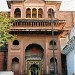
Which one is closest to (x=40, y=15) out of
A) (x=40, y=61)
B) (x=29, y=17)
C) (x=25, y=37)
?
(x=29, y=17)

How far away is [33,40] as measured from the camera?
34.3 metres

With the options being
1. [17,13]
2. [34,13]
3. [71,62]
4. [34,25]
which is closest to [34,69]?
[34,25]

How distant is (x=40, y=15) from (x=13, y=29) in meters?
4.71

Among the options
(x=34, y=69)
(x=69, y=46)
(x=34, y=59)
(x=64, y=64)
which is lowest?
(x=34, y=69)

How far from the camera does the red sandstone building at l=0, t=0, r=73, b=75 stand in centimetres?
3353

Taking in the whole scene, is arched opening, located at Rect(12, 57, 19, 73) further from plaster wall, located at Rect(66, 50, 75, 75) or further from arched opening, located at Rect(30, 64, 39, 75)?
plaster wall, located at Rect(66, 50, 75, 75)

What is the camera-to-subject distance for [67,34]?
120 feet

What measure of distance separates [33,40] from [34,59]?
2.31 metres

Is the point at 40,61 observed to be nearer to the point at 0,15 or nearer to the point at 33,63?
the point at 33,63

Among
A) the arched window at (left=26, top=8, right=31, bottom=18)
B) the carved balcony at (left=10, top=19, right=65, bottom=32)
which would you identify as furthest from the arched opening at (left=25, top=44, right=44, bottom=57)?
the arched window at (left=26, top=8, right=31, bottom=18)

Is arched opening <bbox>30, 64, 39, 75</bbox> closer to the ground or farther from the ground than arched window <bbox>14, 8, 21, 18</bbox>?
closer to the ground

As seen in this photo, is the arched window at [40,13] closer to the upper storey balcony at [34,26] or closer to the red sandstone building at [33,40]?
the red sandstone building at [33,40]

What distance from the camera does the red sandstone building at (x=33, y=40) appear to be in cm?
3353

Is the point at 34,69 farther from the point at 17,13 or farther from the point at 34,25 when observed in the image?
the point at 17,13
